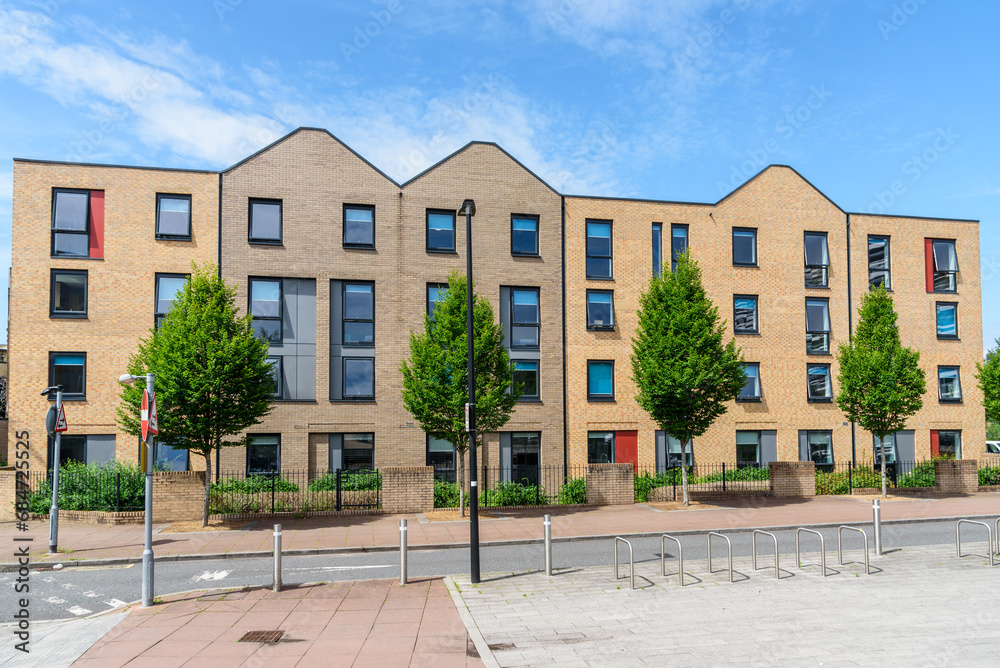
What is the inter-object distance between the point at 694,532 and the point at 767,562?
456 centimetres

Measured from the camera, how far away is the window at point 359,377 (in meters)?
27.8

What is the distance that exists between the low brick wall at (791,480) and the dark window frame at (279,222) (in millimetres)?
20140

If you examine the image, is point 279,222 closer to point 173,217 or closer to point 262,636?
point 173,217

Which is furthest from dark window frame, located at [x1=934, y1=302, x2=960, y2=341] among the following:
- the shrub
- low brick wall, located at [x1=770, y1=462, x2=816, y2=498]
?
the shrub

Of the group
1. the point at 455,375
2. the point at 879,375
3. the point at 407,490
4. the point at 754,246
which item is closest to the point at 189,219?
the point at 455,375

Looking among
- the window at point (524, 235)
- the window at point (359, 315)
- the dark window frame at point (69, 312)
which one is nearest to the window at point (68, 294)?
the dark window frame at point (69, 312)

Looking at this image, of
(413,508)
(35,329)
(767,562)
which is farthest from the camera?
(35,329)

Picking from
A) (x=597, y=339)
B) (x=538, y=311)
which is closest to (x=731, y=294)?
(x=597, y=339)

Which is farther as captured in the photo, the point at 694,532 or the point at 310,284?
the point at 310,284

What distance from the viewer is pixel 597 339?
29.6 metres

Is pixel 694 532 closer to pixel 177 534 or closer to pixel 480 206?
pixel 177 534

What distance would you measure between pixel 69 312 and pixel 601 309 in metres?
20.3

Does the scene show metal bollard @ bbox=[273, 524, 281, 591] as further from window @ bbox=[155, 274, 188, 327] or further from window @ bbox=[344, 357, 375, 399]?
window @ bbox=[155, 274, 188, 327]

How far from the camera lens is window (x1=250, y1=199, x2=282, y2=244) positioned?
27.3 m
